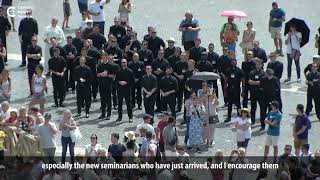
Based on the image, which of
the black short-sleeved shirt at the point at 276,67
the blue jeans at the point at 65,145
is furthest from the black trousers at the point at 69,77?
the blue jeans at the point at 65,145

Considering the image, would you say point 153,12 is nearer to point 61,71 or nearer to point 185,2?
point 185,2

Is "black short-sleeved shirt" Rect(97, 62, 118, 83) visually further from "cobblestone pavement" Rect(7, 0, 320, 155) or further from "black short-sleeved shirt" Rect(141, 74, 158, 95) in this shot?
"cobblestone pavement" Rect(7, 0, 320, 155)

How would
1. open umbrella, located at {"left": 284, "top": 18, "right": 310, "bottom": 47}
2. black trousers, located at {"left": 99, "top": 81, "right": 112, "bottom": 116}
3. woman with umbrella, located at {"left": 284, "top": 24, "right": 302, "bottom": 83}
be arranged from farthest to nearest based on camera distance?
open umbrella, located at {"left": 284, "top": 18, "right": 310, "bottom": 47}, woman with umbrella, located at {"left": 284, "top": 24, "right": 302, "bottom": 83}, black trousers, located at {"left": 99, "top": 81, "right": 112, "bottom": 116}

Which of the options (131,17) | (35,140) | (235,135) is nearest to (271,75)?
(235,135)

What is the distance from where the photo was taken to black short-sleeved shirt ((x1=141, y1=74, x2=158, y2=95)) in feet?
101

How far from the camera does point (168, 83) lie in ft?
101

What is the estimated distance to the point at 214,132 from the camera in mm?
30047

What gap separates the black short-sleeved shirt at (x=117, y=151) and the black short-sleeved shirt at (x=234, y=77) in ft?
19.8

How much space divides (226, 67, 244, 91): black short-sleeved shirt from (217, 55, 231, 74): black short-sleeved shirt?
497 mm

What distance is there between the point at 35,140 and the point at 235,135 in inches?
221

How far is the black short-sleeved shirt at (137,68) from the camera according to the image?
3164cm

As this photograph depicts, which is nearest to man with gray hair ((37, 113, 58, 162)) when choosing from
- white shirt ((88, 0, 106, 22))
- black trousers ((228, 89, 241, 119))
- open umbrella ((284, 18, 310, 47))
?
black trousers ((228, 89, 241, 119))

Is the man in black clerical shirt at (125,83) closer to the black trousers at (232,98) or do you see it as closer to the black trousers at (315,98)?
the black trousers at (232,98)

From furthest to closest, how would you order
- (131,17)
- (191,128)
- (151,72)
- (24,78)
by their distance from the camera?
1. (131,17)
2. (24,78)
3. (151,72)
4. (191,128)
